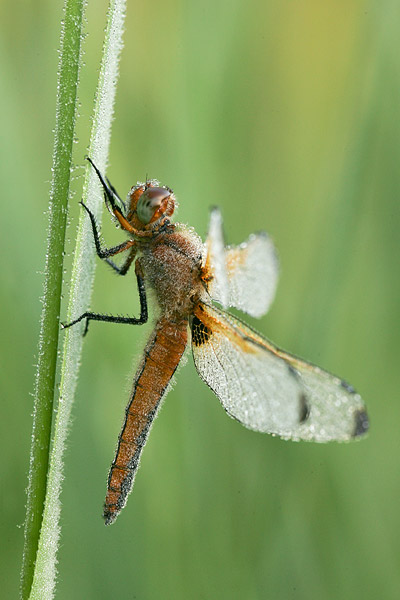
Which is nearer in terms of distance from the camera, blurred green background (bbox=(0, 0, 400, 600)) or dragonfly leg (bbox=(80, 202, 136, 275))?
dragonfly leg (bbox=(80, 202, 136, 275))

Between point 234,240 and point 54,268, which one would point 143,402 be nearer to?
point 54,268

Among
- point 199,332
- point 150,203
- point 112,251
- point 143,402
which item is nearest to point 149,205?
point 150,203

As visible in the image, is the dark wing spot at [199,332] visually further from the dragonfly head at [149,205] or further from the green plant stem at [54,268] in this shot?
the green plant stem at [54,268]

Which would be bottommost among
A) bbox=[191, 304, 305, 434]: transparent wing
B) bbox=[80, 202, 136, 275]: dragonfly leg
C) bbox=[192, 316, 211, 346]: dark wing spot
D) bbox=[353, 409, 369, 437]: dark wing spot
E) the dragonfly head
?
bbox=[353, 409, 369, 437]: dark wing spot

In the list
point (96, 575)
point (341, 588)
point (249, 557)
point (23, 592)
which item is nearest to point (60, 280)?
point (23, 592)

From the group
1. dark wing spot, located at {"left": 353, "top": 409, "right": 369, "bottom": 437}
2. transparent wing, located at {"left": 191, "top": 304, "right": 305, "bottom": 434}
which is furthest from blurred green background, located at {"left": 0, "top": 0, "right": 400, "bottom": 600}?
dark wing spot, located at {"left": 353, "top": 409, "right": 369, "bottom": 437}

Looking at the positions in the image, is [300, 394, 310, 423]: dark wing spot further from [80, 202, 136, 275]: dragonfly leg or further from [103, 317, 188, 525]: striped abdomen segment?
[80, 202, 136, 275]: dragonfly leg

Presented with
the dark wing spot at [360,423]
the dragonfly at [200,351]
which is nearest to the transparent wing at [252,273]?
the dragonfly at [200,351]
